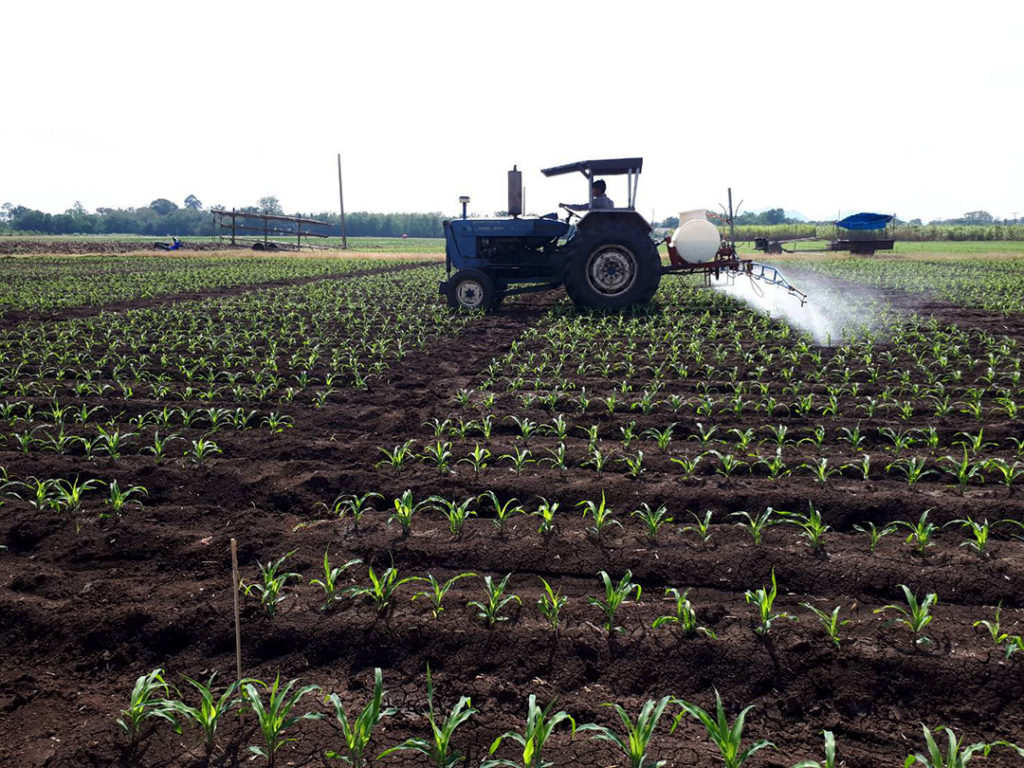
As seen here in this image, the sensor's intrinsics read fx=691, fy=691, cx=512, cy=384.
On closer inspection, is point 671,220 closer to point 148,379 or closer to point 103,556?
point 148,379

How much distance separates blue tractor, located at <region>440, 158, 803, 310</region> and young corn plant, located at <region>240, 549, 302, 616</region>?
8.81 m

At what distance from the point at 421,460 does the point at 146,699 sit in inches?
104

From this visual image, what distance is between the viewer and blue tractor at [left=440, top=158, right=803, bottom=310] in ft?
37.5

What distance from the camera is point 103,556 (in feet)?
12.4

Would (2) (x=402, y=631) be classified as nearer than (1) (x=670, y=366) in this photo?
Yes

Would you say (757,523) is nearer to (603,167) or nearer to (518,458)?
(518,458)

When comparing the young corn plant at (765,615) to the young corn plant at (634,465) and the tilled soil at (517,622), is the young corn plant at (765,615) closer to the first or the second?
the tilled soil at (517,622)

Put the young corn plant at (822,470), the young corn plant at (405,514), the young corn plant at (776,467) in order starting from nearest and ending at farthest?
the young corn plant at (405,514) < the young corn plant at (822,470) < the young corn plant at (776,467)

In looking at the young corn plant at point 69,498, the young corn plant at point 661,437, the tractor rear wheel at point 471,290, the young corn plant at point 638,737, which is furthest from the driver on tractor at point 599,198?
the young corn plant at point 638,737

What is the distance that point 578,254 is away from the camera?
11.5 m

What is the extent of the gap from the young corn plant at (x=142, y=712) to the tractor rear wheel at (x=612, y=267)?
979 centimetres

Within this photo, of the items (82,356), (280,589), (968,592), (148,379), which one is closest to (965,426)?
(968,592)

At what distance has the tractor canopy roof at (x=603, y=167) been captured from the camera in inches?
434

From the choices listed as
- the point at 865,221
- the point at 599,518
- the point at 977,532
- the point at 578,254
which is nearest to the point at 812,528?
the point at 977,532
